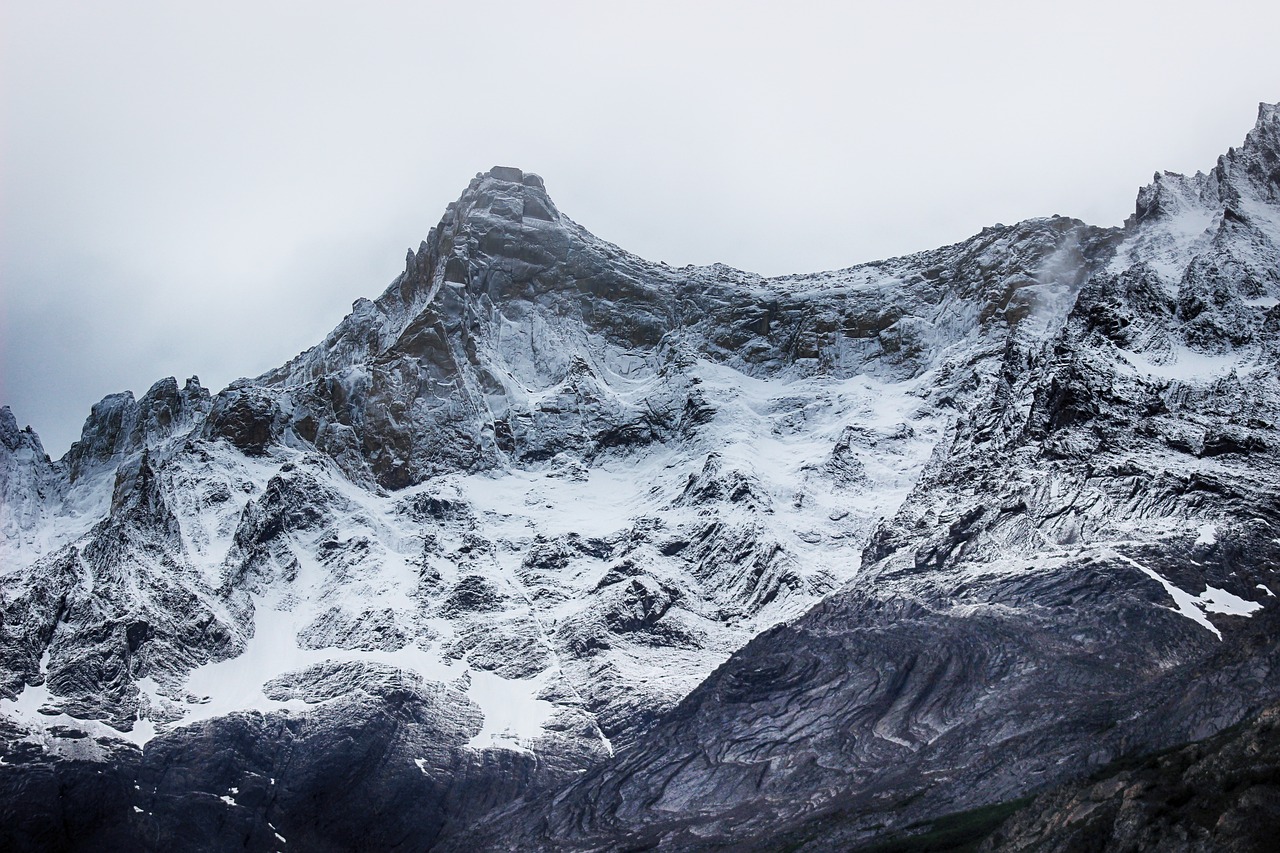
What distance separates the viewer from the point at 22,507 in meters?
193

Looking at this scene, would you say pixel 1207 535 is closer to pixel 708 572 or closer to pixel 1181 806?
pixel 1181 806

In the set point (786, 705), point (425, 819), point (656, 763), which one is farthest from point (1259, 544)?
point (425, 819)

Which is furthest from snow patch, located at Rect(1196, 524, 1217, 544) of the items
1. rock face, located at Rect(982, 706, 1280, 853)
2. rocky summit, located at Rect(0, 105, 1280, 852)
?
rock face, located at Rect(982, 706, 1280, 853)

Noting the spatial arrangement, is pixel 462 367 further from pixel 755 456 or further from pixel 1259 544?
pixel 1259 544

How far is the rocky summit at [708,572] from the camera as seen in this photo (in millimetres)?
96250

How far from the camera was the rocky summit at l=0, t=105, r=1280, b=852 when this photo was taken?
96.2 metres

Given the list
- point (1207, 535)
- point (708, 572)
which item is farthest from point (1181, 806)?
point (708, 572)

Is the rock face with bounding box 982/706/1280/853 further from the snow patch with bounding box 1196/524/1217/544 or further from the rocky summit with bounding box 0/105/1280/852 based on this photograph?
the snow patch with bounding box 1196/524/1217/544

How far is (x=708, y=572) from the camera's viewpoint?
5389 inches

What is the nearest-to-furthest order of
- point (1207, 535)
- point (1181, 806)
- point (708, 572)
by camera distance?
point (1181, 806), point (1207, 535), point (708, 572)

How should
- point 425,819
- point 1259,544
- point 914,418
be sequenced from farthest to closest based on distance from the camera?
point 914,418 < point 425,819 < point 1259,544

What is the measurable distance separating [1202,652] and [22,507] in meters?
159

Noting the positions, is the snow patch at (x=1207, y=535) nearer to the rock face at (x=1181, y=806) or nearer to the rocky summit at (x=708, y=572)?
the rocky summit at (x=708, y=572)

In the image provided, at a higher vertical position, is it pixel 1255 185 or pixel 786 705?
pixel 1255 185
